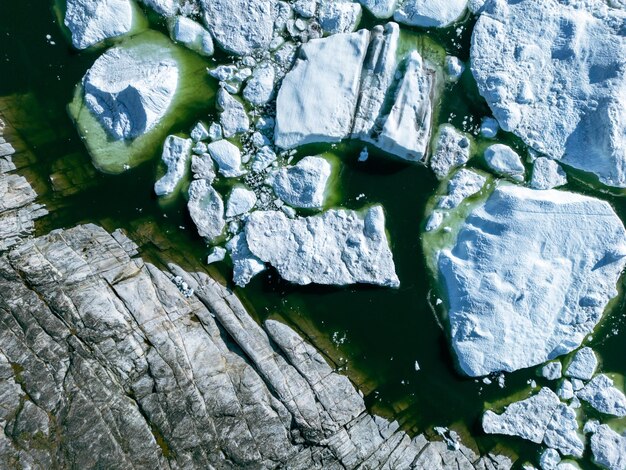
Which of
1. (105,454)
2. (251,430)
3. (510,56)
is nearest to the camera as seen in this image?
(105,454)

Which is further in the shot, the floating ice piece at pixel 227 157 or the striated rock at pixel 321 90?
the floating ice piece at pixel 227 157

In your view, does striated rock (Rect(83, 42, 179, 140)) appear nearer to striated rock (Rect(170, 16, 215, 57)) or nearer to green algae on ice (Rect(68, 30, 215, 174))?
green algae on ice (Rect(68, 30, 215, 174))

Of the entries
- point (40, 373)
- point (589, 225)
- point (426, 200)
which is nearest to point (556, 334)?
point (589, 225)

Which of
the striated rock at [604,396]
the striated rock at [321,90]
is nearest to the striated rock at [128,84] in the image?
the striated rock at [321,90]

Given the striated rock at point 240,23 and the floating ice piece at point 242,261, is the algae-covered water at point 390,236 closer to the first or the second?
the floating ice piece at point 242,261

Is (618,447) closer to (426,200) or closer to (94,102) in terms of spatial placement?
(426,200)

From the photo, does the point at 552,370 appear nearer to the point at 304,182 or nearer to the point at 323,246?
the point at 323,246
